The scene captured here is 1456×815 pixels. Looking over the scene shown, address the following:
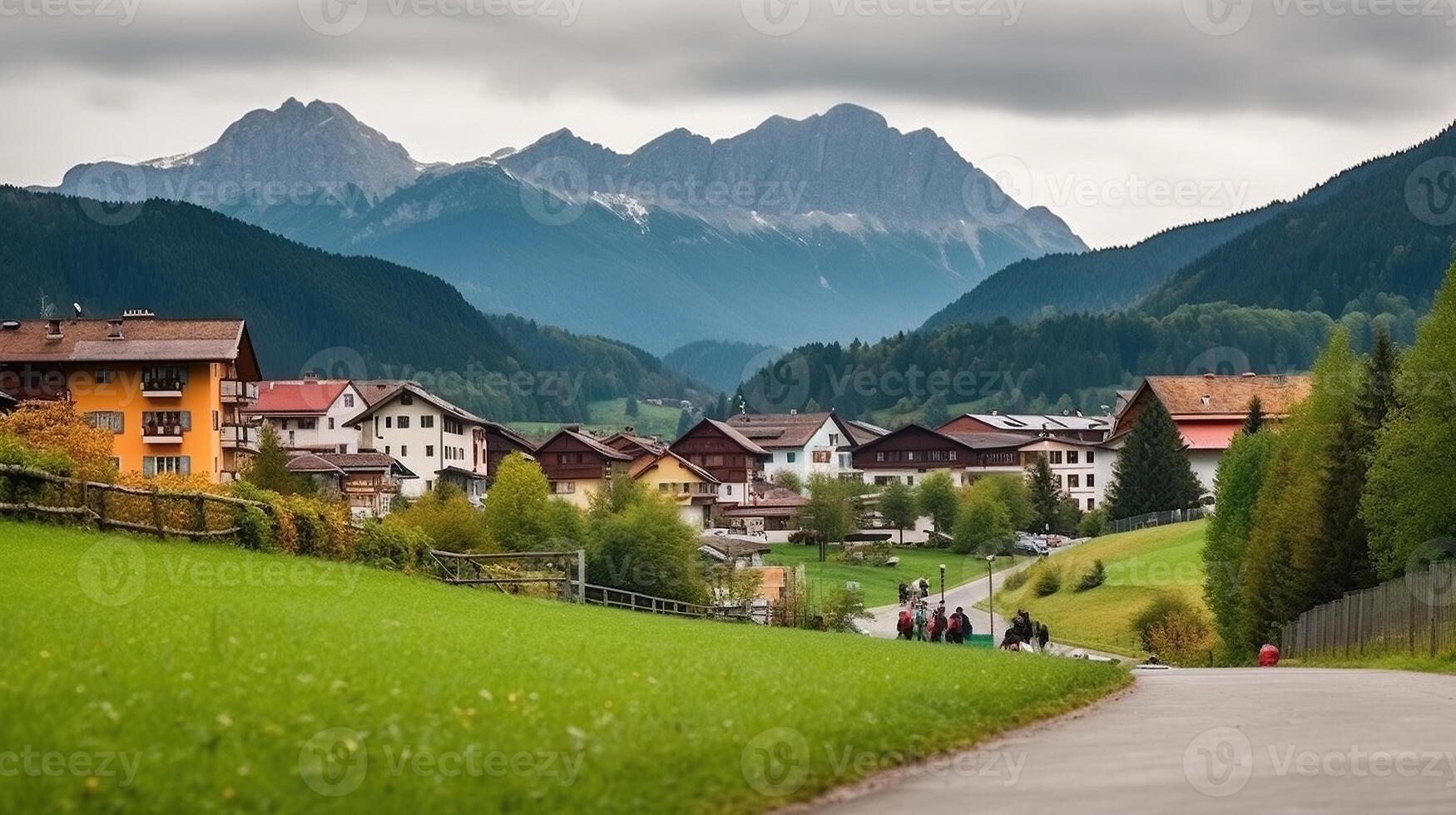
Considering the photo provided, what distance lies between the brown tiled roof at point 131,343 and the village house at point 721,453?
87.7 m

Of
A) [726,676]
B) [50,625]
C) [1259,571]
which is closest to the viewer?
[50,625]

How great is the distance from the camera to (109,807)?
13.1 meters

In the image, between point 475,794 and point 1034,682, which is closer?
point 475,794

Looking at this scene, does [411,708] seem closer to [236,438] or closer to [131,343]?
[131,343]

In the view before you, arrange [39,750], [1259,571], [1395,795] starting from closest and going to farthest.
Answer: [39,750], [1395,795], [1259,571]

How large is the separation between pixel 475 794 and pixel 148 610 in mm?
12196

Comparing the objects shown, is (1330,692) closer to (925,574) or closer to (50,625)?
(50,625)

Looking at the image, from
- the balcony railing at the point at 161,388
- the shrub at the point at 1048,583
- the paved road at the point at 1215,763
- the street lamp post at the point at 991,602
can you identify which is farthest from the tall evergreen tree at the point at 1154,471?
the paved road at the point at 1215,763

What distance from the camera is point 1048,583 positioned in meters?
111

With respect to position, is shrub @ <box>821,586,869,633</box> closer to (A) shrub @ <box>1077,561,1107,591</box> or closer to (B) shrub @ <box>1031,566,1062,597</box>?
(A) shrub @ <box>1077,561,1107,591</box>

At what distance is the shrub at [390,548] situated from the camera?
5338 cm

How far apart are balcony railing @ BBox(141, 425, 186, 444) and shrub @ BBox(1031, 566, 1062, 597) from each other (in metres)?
48.8

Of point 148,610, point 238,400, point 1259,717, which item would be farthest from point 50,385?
point 1259,717

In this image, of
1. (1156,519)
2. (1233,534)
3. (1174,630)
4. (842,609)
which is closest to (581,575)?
(1233,534)
